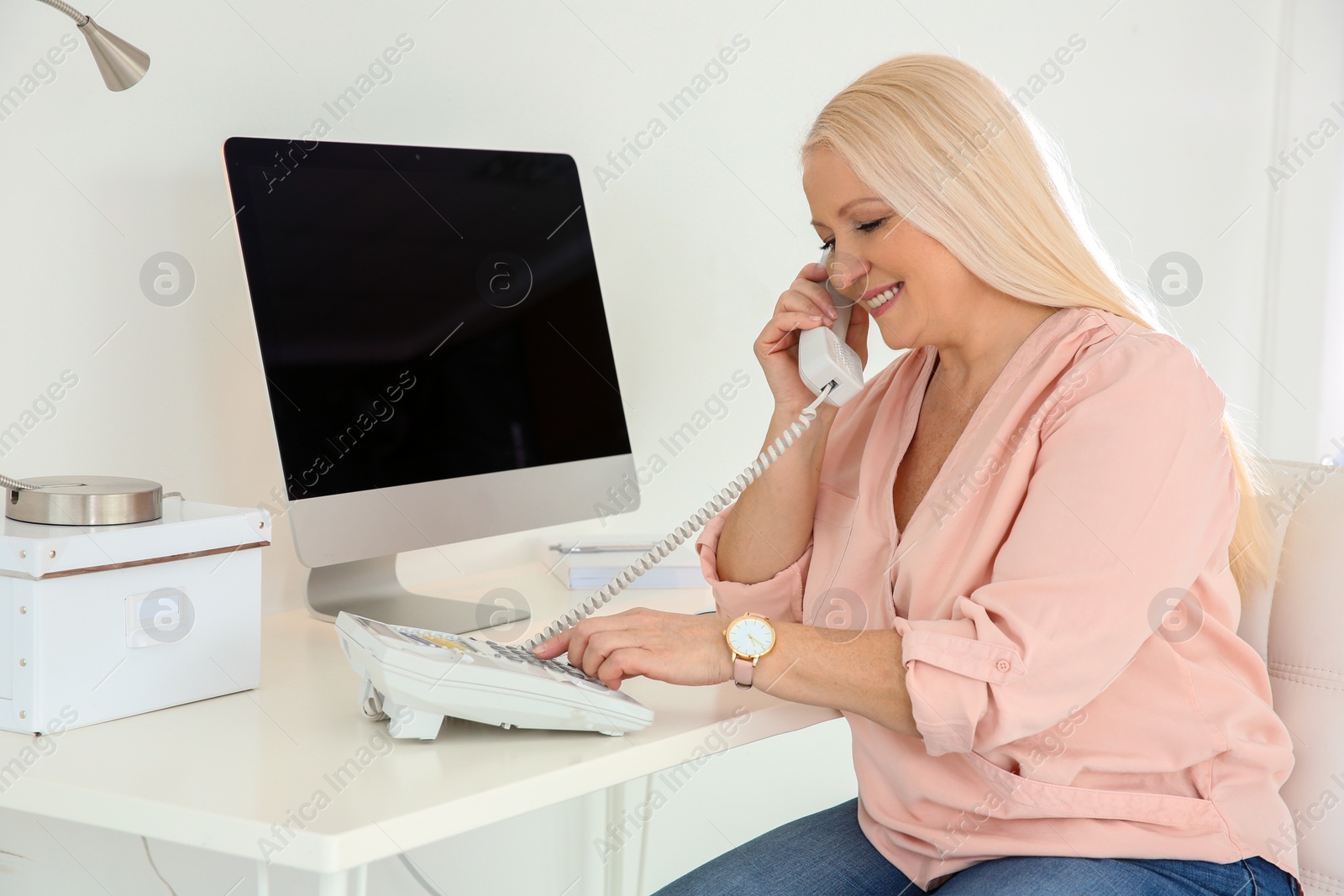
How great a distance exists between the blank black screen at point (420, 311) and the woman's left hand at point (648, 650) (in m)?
0.39

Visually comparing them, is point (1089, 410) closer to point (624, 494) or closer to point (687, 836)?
point (624, 494)

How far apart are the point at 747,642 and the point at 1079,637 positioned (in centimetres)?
30

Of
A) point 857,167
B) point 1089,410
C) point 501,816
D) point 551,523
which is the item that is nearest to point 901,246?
point 857,167

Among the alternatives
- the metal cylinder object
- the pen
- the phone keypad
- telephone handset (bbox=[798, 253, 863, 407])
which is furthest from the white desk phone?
the pen

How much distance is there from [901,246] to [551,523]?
0.62 metres

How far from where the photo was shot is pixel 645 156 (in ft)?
6.15

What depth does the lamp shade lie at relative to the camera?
1054 mm

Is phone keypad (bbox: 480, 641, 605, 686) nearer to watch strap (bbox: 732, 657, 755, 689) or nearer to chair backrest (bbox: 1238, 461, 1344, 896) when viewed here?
watch strap (bbox: 732, 657, 755, 689)

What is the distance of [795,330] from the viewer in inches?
54.9

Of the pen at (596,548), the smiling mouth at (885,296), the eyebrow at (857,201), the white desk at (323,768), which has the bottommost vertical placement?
the white desk at (323,768)

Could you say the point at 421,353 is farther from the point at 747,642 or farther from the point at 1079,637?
the point at 1079,637

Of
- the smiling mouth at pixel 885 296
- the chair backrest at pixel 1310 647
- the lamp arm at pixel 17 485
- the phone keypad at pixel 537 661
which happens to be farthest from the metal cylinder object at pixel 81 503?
the chair backrest at pixel 1310 647

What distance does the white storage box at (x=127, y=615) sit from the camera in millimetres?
962

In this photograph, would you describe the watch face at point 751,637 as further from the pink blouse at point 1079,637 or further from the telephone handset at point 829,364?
the telephone handset at point 829,364
